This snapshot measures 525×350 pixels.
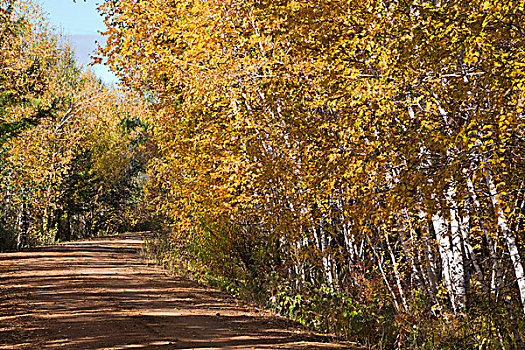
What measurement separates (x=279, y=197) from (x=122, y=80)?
6.25 metres

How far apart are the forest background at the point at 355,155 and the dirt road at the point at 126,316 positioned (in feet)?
2.70

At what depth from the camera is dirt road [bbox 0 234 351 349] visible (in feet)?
23.5

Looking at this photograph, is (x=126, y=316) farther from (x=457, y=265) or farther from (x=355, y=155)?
(x=457, y=265)

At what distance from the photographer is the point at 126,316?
8750 mm

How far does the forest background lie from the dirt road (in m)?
0.82

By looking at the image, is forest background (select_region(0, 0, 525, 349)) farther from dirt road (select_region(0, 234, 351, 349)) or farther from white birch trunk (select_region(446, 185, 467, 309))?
dirt road (select_region(0, 234, 351, 349))

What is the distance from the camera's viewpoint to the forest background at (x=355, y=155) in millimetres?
5367

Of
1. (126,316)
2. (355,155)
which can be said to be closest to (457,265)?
(355,155)

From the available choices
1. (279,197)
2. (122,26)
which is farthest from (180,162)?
(279,197)

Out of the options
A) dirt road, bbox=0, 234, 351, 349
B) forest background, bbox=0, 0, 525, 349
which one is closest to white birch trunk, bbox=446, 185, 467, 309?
forest background, bbox=0, 0, 525, 349

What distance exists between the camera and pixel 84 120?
28.2 metres

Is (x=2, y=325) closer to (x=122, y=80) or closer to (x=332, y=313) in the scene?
(x=332, y=313)

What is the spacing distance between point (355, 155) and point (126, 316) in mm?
4841

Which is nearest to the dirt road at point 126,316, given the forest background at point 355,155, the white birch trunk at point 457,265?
the forest background at point 355,155
